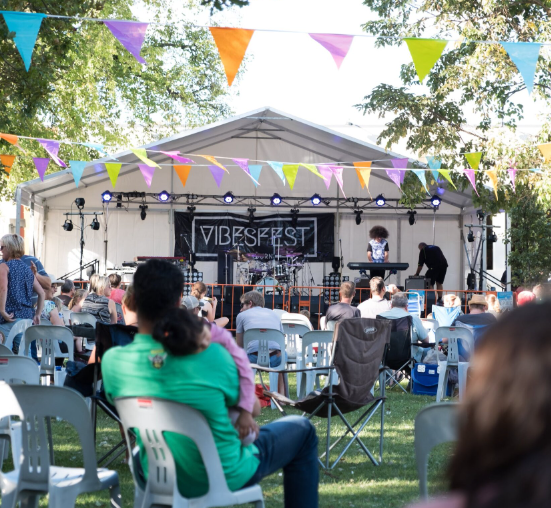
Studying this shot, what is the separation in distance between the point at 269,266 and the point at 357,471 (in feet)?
35.6

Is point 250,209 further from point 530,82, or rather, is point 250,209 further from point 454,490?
point 454,490

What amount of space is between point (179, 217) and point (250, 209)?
160cm

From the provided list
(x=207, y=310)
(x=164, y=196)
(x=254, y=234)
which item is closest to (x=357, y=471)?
(x=207, y=310)

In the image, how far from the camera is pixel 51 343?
5434 mm

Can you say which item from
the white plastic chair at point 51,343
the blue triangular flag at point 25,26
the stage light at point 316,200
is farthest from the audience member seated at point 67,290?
the stage light at point 316,200

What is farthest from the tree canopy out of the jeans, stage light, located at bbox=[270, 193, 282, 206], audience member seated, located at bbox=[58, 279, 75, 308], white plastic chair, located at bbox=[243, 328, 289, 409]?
the jeans

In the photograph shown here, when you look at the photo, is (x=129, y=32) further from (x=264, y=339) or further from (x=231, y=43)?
(x=264, y=339)

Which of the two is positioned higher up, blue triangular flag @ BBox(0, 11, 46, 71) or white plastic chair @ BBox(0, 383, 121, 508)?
blue triangular flag @ BBox(0, 11, 46, 71)

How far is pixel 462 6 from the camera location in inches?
428

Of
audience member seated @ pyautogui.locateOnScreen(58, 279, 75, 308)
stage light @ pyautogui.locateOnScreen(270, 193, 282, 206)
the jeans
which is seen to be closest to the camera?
the jeans

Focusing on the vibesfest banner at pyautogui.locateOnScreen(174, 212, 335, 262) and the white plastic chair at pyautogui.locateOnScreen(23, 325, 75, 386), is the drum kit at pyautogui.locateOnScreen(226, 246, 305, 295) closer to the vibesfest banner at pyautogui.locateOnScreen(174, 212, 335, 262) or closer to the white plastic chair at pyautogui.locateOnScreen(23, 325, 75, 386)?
the vibesfest banner at pyautogui.locateOnScreen(174, 212, 335, 262)

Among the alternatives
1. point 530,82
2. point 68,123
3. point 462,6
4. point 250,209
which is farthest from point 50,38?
point 68,123

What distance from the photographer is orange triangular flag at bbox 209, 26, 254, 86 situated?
18.1 feet

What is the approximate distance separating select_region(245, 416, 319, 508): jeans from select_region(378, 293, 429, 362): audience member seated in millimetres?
4632
